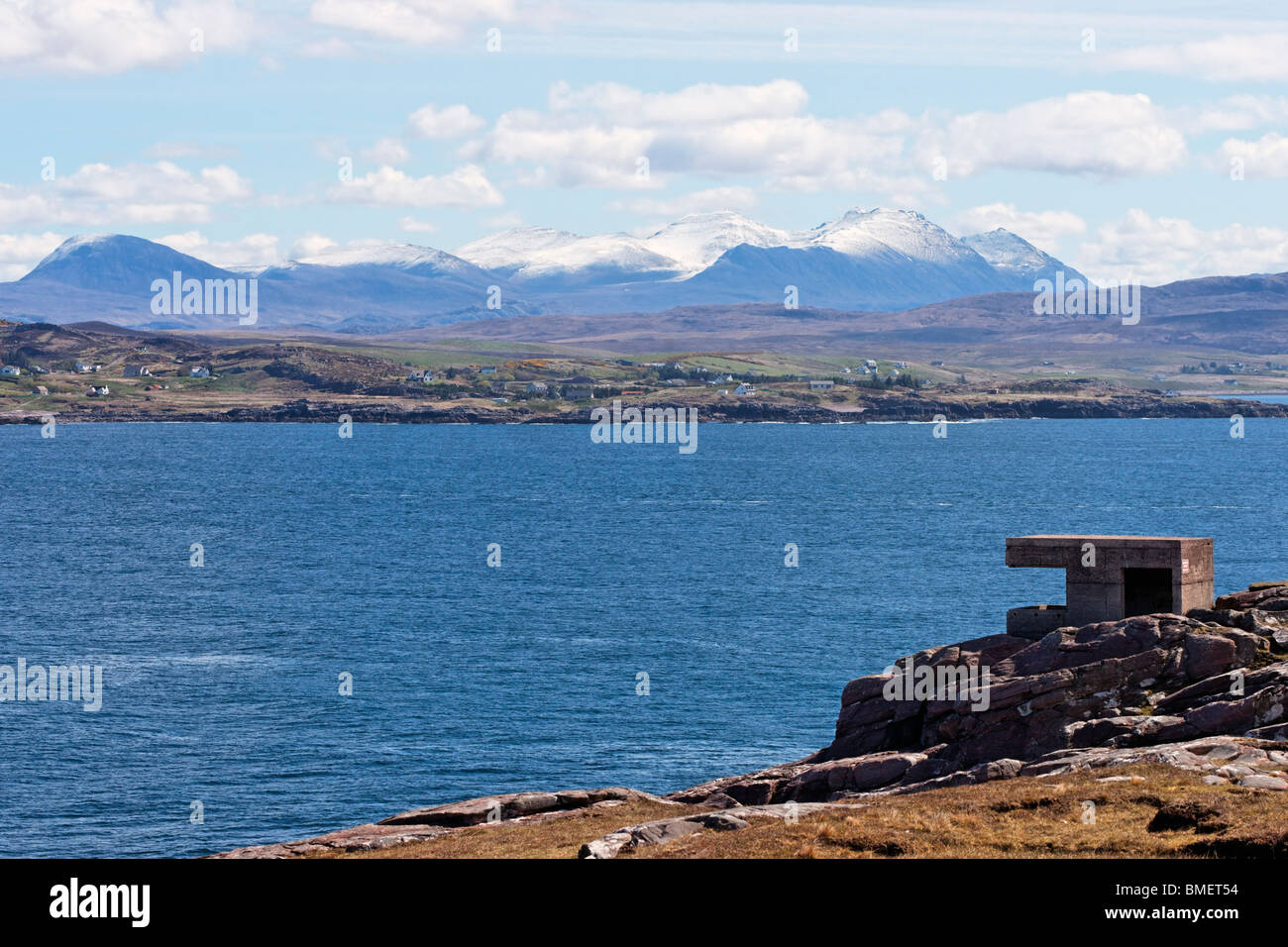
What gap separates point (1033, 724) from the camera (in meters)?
42.2

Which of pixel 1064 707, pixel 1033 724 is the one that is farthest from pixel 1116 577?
pixel 1033 724

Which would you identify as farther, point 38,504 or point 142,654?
point 38,504

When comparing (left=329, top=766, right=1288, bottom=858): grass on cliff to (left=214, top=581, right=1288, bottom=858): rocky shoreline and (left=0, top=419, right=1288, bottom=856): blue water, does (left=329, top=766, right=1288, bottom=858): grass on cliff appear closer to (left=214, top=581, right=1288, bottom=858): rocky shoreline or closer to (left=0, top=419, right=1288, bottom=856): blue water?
(left=214, top=581, right=1288, bottom=858): rocky shoreline

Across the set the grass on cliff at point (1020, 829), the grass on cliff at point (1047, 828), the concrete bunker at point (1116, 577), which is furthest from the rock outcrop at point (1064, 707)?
the grass on cliff at point (1047, 828)

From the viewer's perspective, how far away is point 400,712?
70.2 m

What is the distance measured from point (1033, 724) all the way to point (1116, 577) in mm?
7449

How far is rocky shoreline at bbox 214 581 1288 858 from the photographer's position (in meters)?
36.5

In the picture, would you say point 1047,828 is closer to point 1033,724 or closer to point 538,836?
point 538,836

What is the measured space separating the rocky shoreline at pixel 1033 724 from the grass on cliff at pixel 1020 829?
2.13 m

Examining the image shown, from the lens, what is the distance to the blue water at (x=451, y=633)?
5906 centimetres

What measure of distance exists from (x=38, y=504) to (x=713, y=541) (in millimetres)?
85774
